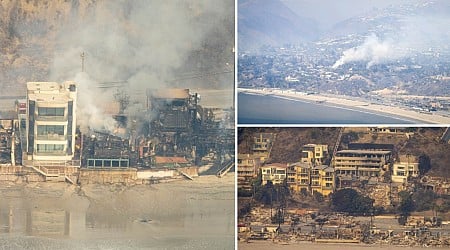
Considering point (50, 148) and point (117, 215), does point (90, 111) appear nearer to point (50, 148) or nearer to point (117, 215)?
point (50, 148)

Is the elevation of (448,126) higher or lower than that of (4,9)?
lower

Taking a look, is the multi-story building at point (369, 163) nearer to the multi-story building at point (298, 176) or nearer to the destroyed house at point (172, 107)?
the multi-story building at point (298, 176)

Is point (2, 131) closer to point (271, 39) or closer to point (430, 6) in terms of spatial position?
point (271, 39)

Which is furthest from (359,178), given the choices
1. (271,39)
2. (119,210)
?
(119,210)

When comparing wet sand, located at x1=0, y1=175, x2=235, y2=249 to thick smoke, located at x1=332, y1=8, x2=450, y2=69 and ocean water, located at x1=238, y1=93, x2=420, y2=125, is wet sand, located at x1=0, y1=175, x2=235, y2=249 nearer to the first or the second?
ocean water, located at x1=238, y1=93, x2=420, y2=125

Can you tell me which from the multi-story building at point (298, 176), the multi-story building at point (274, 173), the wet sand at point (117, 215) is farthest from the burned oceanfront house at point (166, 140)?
the multi-story building at point (298, 176)

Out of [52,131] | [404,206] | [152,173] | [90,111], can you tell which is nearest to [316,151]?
[404,206]
